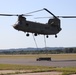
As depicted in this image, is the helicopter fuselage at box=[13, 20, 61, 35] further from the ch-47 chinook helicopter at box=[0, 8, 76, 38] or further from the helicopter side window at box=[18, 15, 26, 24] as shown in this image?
the helicopter side window at box=[18, 15, 26, 24]

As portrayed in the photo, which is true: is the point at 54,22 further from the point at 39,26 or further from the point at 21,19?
the point at 21,19

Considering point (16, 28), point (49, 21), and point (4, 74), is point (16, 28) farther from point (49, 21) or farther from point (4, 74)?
point (4, 74)

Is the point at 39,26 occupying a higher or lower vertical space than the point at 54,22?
lower

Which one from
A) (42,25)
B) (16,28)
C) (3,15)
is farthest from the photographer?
(42,25)

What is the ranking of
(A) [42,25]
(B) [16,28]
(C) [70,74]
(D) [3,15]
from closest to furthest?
1. (C) [70,74]
2. (D) [3,15]
3. (B) [16,28]
4. (A) [42,25]

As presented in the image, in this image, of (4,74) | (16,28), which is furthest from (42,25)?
(4,74)

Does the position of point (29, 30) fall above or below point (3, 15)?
below

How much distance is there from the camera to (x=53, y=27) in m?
62.9

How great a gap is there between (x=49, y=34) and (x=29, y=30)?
4633 millimetres

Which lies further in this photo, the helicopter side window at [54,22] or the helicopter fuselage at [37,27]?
the helicopter side window at [54,22]

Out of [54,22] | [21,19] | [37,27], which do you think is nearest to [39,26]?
[37,27]

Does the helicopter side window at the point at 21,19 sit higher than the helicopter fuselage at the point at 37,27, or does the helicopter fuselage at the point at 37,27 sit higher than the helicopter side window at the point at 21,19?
the helicopter side window at the point at 21,19

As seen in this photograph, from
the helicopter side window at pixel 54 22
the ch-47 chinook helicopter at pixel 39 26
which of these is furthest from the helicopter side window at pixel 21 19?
the helicopter side window at pixel 54 22

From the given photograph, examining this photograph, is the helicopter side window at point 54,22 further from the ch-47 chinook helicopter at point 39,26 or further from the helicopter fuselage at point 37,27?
the helicopter fuselage at point 37,27
